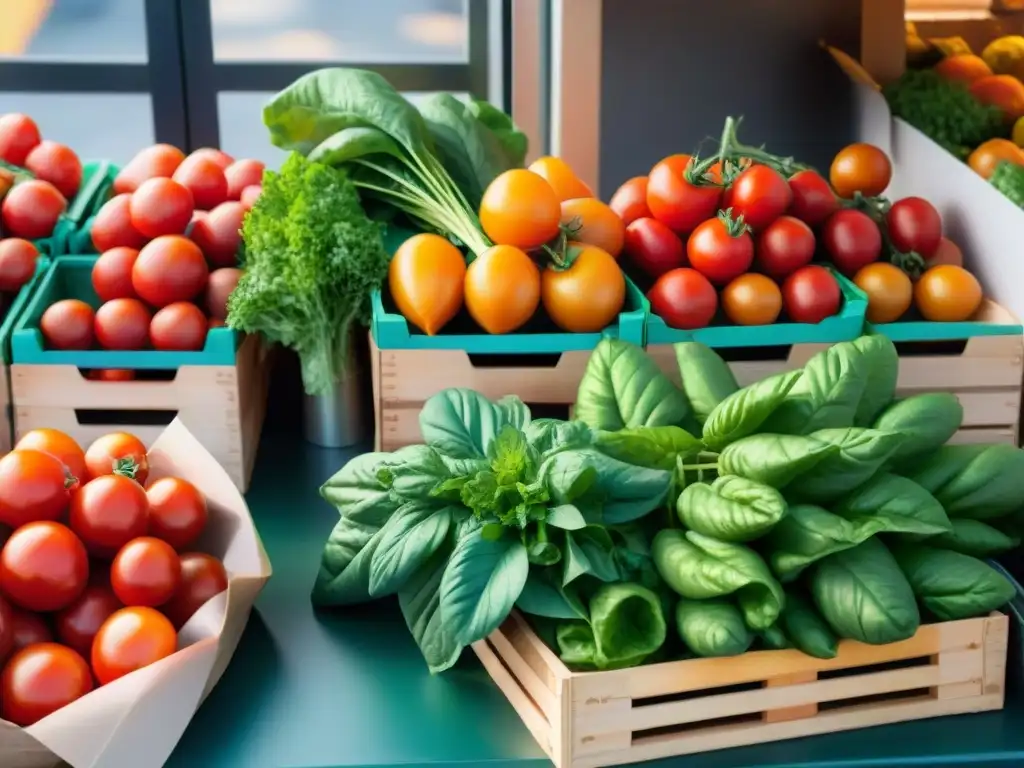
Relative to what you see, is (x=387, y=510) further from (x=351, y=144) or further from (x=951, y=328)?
(x=951, y=328)

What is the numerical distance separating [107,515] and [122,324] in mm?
397

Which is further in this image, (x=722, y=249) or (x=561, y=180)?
(x=561, y=180)

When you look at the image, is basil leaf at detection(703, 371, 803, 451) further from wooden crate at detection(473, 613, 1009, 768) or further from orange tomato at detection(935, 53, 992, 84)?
orange tomato at detection(935, 53, 992, 84)

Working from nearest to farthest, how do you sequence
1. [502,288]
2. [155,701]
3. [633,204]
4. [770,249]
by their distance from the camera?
[155,701] → [502,288] → [770,249] → [633,204]

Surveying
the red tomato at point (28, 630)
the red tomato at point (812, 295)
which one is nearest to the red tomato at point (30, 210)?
the red tomato at point (28, 630)

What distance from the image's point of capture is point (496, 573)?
103 centimetres

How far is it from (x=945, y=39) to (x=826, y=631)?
1234 mm

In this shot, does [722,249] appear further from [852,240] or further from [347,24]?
[347,24]

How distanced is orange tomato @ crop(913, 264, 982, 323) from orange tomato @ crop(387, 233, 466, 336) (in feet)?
1.82

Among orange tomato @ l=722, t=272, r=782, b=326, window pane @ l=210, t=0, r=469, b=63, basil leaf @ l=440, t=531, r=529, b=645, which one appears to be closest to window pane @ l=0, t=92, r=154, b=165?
window pane @ l=210, t=0, r=469, b=63

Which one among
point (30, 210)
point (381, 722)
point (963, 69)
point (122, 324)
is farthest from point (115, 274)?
point (963, 69)

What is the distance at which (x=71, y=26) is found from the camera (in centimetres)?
319

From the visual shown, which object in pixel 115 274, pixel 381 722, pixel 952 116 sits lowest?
pixel 381 722

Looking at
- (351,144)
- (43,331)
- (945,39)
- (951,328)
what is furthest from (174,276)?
(945,39)
